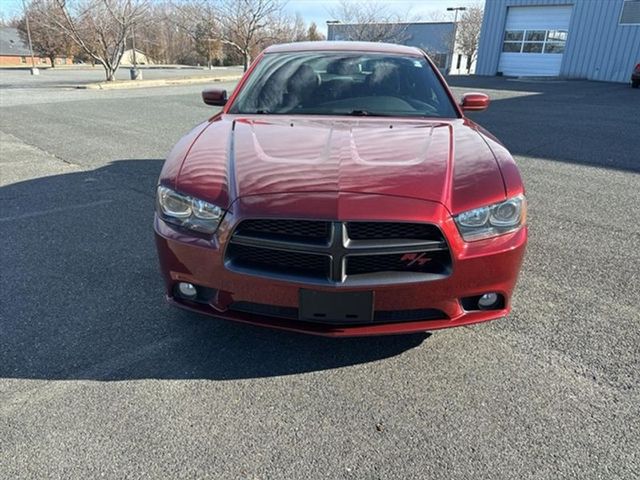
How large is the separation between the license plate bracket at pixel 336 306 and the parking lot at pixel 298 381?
15.8 inches

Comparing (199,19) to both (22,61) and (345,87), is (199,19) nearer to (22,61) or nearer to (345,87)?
(345,87)

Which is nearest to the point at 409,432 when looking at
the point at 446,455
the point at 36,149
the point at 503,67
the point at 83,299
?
the point at 446,455

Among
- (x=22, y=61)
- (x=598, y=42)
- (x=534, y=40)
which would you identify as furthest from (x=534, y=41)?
(x=22, y=61)

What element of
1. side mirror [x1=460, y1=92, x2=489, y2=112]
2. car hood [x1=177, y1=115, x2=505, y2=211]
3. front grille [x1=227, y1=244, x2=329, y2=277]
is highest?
side mirror [x1=460, y1=92, x2=489, y2=112]

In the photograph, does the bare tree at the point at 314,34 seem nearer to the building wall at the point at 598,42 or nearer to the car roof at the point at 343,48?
the building wall at the point at 598,42

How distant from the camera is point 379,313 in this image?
86.0 inches

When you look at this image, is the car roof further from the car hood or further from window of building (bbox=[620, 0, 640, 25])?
window of building (bbox=[620, 0, 640, 25])

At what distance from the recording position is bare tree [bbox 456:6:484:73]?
50.7m

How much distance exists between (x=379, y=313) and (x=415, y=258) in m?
0.31

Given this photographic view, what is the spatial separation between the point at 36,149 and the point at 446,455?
801cm

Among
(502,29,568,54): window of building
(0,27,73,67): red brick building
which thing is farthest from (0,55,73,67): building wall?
(502,29,568,54): window of building

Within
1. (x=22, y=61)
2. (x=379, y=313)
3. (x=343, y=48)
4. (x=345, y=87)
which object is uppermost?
(x=343, y=48)

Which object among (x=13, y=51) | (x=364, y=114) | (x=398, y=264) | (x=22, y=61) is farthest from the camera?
(x=13, y=51)

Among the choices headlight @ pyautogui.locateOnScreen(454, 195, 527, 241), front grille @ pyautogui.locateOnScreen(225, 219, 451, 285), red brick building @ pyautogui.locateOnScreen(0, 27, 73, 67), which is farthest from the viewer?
red brick building @ pyautogui.locateOnScreen(0, 27, 73, 67)
